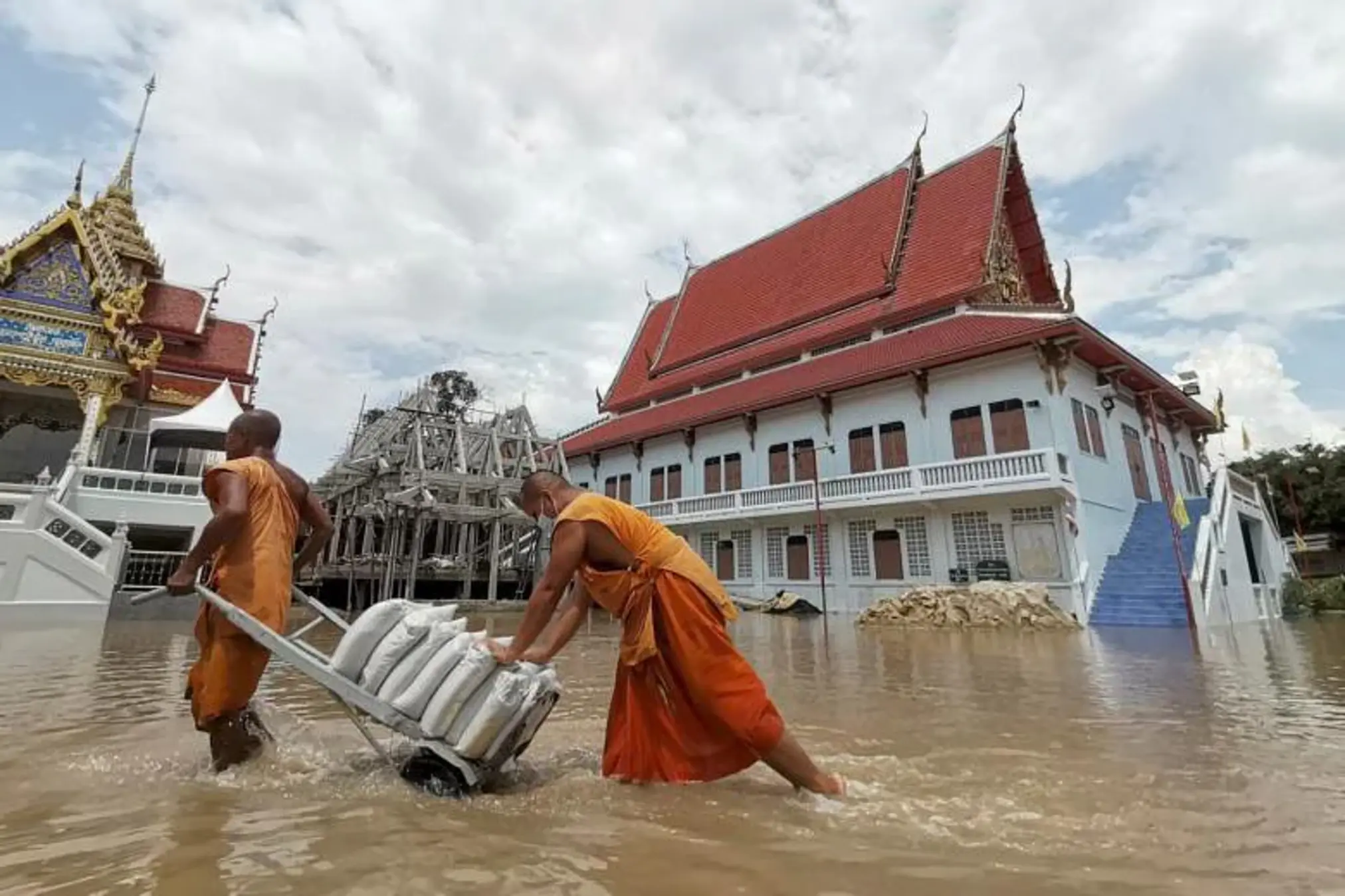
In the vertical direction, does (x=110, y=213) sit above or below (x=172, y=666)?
above

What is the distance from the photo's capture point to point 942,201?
21.1 metres

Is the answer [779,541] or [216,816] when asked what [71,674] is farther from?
[779,541]

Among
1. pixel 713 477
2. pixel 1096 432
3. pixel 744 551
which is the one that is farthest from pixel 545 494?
pixel 713 477

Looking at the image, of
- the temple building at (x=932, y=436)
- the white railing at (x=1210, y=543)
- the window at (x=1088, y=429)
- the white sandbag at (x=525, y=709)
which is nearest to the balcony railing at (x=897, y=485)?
the temple building at (x=932, y=436)

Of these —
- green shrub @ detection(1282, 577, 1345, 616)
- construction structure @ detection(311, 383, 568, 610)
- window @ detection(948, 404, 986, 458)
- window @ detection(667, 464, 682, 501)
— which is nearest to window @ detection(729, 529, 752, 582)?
window @ detection(667, 464, 682, 501)

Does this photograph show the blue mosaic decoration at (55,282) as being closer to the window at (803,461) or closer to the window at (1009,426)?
the window at (803,461)

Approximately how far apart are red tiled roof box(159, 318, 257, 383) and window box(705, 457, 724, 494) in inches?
529

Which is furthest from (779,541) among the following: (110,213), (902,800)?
(110,213)

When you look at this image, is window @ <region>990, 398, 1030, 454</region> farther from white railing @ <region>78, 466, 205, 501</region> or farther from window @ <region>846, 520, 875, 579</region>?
white railing @ <region>78, 466, 205, 501</region>

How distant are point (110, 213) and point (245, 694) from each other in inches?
949

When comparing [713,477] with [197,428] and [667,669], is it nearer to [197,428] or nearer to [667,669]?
[197,428]

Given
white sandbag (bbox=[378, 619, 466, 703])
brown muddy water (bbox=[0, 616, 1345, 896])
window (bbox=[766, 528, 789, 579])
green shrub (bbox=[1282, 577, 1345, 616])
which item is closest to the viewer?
brown muddy water (bbox=[0, 616, 1345, 896])

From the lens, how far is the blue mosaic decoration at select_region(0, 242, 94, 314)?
54.2 ft

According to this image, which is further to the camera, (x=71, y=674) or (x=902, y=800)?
(x=71, y=674)
